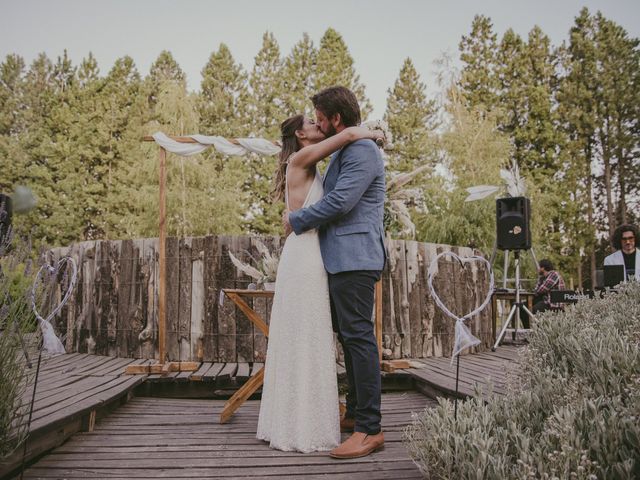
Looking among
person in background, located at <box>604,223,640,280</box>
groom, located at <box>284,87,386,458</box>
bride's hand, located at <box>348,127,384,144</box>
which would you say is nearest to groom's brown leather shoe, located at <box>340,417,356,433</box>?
groom, located at <box>284,87,386,458</box>

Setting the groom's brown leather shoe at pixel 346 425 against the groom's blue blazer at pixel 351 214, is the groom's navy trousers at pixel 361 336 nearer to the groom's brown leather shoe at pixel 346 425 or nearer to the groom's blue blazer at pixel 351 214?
the groom's blue blazer at pixel 351 214

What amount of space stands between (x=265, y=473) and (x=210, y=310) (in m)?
3.26

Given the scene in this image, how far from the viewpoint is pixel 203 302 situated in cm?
562

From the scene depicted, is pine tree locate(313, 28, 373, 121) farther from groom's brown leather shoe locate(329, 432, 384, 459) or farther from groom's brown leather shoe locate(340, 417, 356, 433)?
groom's brown leather shoe locate(329, 432, 384, 459)

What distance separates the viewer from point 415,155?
23609mm

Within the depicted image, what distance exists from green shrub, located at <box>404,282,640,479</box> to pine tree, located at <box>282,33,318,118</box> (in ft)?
70.5

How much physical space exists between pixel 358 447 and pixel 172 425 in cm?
152

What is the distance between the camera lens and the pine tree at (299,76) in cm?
2312

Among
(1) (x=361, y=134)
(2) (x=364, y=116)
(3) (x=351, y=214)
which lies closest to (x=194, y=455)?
(3) (x=351, y=214)

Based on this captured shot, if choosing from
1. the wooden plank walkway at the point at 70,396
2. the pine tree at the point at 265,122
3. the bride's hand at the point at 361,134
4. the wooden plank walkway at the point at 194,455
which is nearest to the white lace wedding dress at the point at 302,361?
the wooden plank walkway at the point at 194,455

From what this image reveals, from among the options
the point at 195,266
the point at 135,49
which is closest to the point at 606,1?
the point at 135,49

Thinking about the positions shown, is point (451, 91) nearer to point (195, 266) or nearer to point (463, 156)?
point (463, 156)

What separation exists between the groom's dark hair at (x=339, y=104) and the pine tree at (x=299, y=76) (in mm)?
20568

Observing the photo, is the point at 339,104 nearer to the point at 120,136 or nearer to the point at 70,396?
the point at 70,396
